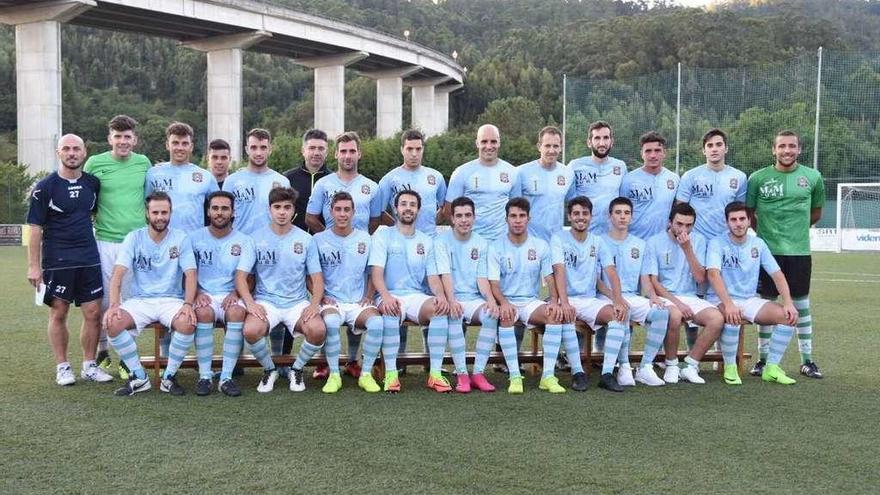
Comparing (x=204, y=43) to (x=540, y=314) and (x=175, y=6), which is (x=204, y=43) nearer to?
(x=175, y=6)

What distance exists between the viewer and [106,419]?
4.71 meters

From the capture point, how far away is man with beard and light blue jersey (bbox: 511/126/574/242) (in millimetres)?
6391

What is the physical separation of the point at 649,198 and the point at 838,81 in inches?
741

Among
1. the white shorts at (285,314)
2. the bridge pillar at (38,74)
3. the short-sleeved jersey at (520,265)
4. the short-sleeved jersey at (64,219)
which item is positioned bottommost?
the white shorts at (285,314)

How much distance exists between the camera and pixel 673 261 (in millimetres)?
6234

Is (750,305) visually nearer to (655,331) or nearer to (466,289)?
(655,331)

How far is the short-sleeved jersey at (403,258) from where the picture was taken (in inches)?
232

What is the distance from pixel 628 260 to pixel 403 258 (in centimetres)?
156

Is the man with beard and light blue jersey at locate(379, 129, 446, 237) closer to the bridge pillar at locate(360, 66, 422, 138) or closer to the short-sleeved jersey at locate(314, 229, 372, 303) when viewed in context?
the short-sleeved jersey at locate(314, 229, 372, 303)

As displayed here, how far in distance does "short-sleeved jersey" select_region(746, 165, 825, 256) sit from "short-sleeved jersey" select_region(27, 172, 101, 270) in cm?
461

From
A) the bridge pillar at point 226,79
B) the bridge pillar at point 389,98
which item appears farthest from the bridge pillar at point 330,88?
the bridge pillar at point 226,79

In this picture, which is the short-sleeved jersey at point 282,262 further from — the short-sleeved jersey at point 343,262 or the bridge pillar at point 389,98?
the bridge pillar at point 389,98

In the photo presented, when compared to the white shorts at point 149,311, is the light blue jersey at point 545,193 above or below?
above

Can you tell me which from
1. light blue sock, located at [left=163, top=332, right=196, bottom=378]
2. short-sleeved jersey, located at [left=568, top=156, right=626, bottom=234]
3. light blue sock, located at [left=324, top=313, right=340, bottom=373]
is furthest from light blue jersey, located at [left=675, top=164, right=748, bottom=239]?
light blue sock, located at [left=163, top=332, right=196, bottom=378]
